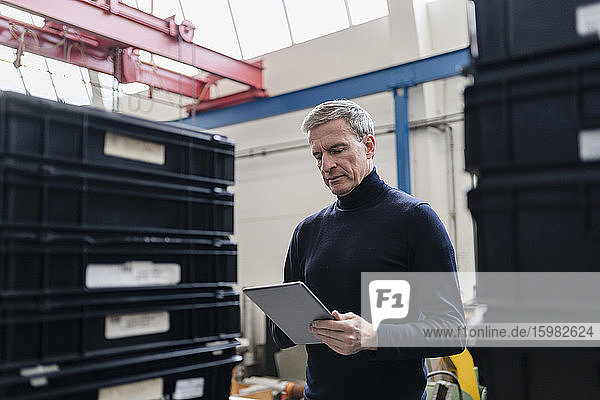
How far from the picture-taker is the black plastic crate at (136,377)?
738 millimetres

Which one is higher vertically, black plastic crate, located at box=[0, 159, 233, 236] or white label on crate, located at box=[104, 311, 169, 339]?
black plastic crate, located at box=[0, 159, 233, 236]

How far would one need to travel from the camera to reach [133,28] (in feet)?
15.1

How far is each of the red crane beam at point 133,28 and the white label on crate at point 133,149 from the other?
11.2 feet

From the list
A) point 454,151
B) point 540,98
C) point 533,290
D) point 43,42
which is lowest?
point 533,290

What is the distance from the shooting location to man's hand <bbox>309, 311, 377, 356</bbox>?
50.5 inches

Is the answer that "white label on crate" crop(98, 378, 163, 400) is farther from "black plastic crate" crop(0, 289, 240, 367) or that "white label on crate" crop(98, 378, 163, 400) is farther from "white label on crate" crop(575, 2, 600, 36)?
"white label on crate" crop(575, 2, 600, 36)

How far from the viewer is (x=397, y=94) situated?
4770 mm

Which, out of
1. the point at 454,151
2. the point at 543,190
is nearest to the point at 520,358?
the point at 543,190

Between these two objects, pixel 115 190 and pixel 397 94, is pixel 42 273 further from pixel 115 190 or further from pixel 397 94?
pixel 397 94

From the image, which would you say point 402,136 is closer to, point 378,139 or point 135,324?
point 378,139

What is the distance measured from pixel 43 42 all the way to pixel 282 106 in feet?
7.15

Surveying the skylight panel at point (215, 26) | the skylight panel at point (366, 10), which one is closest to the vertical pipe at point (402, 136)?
the skylight panel at point (366, 10)

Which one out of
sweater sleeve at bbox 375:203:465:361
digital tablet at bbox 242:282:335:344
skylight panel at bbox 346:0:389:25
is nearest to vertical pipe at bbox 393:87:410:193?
skylight panel at bbox 346:0:389:25

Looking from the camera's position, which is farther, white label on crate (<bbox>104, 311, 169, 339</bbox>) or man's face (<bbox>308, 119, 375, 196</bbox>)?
man's face (<bbox>308, 119, 375, 196</bbox>)
